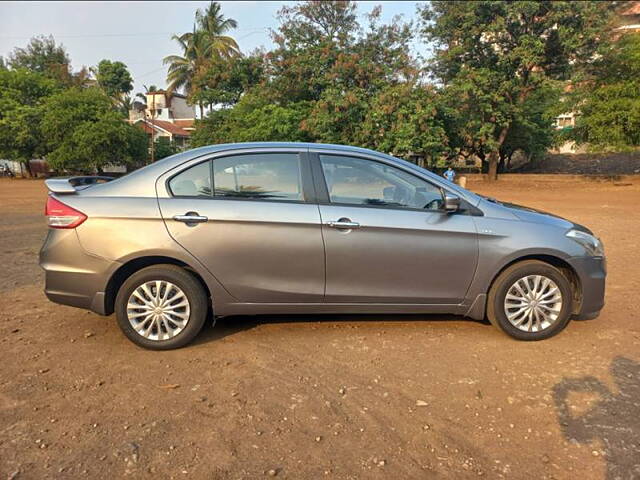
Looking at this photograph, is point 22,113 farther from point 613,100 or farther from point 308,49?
point 613,100

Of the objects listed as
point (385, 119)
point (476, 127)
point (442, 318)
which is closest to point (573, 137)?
point (476, 127)

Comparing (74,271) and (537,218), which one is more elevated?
(537,218)

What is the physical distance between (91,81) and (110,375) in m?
56.9

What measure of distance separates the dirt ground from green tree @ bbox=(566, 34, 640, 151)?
65.3 feet

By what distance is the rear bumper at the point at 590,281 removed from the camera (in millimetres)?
4012

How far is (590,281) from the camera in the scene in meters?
4.03

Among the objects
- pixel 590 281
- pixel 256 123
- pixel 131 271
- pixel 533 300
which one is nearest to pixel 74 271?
pixel 131 271

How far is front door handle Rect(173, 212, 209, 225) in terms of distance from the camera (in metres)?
3.72

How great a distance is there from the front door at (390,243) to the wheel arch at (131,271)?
1.14 m

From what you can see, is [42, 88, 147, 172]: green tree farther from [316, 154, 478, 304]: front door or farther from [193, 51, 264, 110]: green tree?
[316, 154, 478, 304]: front door

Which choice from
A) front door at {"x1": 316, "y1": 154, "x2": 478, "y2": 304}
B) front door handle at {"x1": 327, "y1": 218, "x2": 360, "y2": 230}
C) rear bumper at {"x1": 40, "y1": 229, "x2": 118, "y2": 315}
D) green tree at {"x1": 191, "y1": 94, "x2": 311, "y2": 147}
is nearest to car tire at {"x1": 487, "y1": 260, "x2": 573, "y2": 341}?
front door at {"x1": 316, "y1": 154, "x2": 478, "y2": 304}

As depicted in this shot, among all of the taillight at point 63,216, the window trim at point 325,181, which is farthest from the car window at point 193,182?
the window trim at point 325,181

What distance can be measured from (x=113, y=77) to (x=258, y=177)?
5954 centimetres

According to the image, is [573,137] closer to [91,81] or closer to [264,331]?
[264,331]
